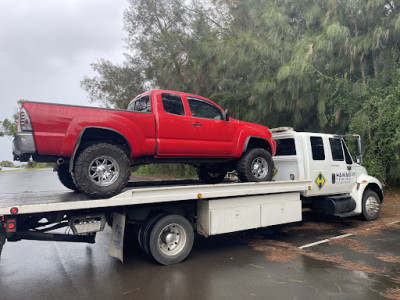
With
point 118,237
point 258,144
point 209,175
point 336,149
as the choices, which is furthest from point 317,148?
point 118,237

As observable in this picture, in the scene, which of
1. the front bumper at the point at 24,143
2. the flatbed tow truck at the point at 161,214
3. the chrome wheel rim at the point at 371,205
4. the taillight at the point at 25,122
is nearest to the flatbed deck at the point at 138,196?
the flatbed tow truck at the point at 161,214

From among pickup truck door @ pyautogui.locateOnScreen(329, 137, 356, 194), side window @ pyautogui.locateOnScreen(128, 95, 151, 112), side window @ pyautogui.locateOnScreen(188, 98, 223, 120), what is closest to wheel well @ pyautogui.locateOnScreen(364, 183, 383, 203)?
pickup truck door @ pyautogui.locateOnScreen(329, 137, 356, 194)

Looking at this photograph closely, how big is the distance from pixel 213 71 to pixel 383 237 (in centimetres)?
781

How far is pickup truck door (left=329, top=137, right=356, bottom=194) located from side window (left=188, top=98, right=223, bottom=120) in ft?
9.97

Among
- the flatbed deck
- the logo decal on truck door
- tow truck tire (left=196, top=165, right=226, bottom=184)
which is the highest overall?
tow truck tire (left=196, top=165, right=226, bottom=184)

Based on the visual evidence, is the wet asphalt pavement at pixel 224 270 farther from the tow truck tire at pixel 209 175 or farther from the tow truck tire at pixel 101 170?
the tow truck tire at pixel 209 175

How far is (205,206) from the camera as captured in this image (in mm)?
5121

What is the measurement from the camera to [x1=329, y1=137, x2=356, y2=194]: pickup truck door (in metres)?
7.22

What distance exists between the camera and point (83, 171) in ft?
13.9

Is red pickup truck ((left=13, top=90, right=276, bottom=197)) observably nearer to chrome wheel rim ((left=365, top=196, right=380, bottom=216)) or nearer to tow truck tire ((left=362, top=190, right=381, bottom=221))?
tow truck tire ((left=362, top=190, right=381, bottom=221))

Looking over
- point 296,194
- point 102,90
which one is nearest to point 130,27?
point 102,90

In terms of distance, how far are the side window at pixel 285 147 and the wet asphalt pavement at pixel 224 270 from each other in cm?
175

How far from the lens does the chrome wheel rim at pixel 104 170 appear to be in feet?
14.4

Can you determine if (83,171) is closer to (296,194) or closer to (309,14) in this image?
(296,194)
